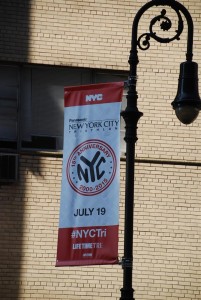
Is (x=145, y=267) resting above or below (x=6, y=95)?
below

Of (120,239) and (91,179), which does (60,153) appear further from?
(91,179)

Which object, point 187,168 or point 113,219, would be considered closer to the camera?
point 113,219

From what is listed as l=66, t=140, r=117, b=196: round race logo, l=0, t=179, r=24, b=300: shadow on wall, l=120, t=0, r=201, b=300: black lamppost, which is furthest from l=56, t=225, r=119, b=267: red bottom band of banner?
l=0, t=179, r=24, b=300: shadow on wall

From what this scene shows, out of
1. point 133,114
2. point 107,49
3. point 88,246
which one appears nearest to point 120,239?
point 107,49

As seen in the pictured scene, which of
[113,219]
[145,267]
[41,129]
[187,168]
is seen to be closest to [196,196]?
[187,168]

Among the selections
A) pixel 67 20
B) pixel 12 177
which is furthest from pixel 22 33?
pixel 12 177

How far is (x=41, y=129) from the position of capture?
14961 mm

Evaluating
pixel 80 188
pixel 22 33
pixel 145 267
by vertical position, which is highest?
pixel 22 33

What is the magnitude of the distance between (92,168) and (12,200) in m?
4.37

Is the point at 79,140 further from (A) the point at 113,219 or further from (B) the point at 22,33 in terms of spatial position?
(B) the point at 22,33

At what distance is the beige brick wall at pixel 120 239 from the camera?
14.4 m

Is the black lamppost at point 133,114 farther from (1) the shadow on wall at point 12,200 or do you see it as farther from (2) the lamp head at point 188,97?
(1) the shadow on wall at point 12,200

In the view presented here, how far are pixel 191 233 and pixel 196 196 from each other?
2.11ft

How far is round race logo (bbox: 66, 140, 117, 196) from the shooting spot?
10.4 m
